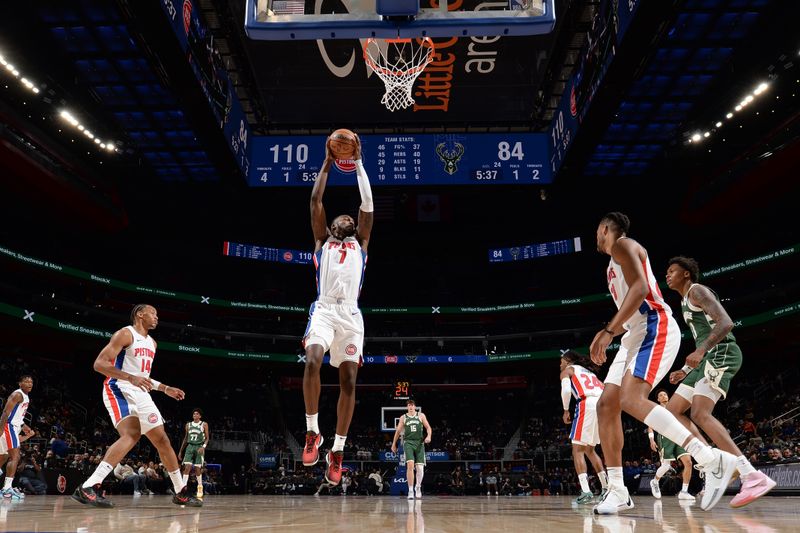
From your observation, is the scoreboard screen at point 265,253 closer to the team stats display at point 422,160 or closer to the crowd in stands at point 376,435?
the crowd in stands at point 376,435

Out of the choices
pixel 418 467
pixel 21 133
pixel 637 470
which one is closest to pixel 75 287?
pixel 21 133

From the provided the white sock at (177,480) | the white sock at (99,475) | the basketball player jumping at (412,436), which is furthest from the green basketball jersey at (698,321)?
the basketball player jumping at (412,436)

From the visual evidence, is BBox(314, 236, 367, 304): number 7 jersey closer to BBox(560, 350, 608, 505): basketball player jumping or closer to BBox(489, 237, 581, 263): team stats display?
BBox(560, 350, 608, 505): basketball player jumping

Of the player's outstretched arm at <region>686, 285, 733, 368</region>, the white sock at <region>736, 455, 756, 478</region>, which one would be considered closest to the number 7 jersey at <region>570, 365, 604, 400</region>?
the player's outstretched arm at <region>686, 285, 733, 368</region>

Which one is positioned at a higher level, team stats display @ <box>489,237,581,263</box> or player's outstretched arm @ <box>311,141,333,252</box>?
team stats display @ <box>489,237,581,263</box>

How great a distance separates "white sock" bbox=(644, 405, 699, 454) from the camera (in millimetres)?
4746

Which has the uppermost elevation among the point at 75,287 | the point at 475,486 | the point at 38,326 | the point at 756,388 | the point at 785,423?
the point at 75,287

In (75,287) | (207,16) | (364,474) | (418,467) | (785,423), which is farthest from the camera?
(75,287)

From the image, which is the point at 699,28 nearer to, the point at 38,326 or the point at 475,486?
the point at 475,486

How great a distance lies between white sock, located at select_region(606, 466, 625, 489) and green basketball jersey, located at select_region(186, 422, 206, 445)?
31.1 ft

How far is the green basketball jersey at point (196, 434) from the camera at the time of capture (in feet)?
42.2

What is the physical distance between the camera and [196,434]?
1290 cm

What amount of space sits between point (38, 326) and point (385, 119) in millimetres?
14525

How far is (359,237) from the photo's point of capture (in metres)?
5.88
